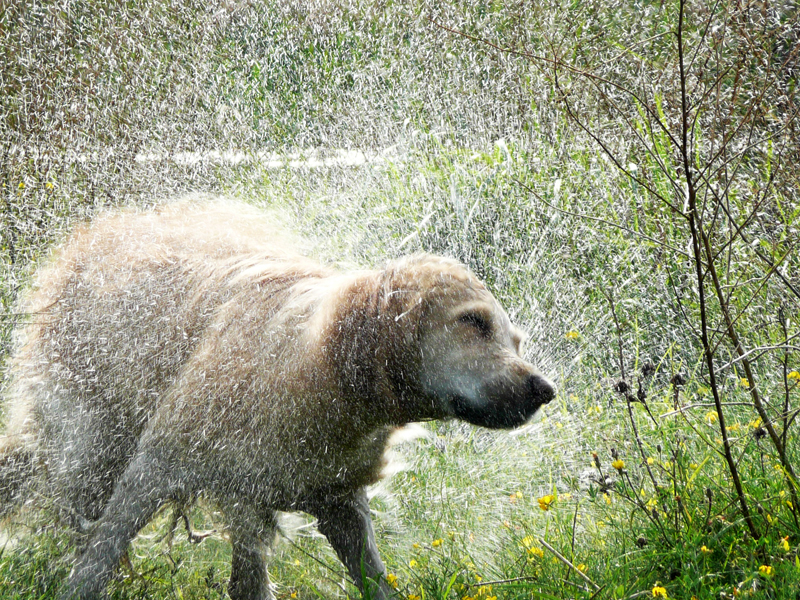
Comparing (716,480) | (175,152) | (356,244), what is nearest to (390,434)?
(716,480)

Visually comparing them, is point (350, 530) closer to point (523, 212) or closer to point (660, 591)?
point (660, 591)

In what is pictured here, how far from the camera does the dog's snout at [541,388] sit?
2541 mm

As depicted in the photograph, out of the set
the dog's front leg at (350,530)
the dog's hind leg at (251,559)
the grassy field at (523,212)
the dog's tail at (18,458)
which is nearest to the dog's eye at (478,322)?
the grassy field at (523,212)

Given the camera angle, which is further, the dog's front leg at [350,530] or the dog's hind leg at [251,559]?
the dog's hind leg at [251,559]

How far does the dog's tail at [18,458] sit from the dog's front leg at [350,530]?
1.32m

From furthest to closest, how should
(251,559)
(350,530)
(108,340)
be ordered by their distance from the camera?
(108,340)
(251,559)
(350,530)

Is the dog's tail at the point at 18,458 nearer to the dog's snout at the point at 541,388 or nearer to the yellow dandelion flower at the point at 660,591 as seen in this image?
the dog's snout at the point at 541,388

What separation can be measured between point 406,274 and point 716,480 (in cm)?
128

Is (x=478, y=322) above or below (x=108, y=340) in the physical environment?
above

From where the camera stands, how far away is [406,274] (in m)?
2.78

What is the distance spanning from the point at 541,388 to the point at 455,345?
1.06 feet

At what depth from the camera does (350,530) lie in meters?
3.03

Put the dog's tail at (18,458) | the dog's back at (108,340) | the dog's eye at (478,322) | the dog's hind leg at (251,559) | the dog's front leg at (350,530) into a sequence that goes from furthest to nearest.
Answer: the dog's tail at (18,458)
the dog's back at (108,340)
the dog's hind leg at (251,559)
the dog's front leg at (350,530)
the dog's eye at (478,322)

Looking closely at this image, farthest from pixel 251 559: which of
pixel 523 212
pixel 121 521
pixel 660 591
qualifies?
pixel 523 212
